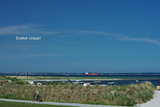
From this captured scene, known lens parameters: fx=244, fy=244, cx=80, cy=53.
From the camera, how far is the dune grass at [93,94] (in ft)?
78.7

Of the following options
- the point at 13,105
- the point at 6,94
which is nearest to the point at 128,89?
the point at 13,105

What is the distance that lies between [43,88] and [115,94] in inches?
350

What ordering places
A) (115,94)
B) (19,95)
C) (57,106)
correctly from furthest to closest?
(19,95)
(115,94)
(57,106)

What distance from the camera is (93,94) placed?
2527cm

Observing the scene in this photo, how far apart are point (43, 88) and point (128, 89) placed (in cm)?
992

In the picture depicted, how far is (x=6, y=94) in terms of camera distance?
30.5m

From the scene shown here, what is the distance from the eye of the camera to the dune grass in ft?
78.7

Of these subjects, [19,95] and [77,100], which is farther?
[19,95]

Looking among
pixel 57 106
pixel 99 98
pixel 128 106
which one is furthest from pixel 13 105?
pixel 128 106

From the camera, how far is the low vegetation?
944 inches

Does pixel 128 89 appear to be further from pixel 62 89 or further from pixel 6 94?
pixel 6 94

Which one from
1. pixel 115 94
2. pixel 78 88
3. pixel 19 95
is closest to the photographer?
pixel 115 94

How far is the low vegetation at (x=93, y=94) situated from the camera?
23986 millimetres

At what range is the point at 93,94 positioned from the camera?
25.3m
